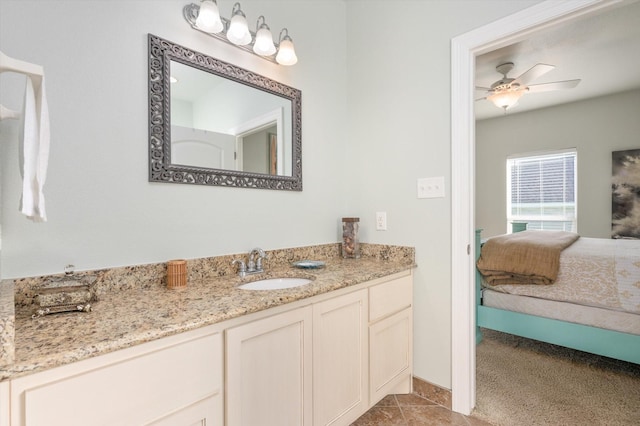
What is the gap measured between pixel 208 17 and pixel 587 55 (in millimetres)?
3409

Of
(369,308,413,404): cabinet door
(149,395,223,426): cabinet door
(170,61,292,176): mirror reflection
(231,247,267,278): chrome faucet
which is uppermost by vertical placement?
(170,61,292,176): mirror reflection

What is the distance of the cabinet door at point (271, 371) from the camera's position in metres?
0.98

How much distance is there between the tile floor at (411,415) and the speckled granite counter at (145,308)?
748 millimetres

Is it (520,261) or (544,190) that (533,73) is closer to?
(520,261)

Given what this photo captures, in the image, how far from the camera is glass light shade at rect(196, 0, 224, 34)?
133cm

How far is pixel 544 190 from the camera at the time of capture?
465 cm

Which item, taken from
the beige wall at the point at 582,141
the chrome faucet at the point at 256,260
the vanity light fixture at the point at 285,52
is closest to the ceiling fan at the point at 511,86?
the beige wall at the point at 582,141

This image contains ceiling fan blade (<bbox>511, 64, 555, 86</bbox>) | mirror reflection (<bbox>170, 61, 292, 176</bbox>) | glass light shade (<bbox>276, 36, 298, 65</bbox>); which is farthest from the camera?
ceiling fan blade (<bbox>511, 64, 555, 86</bbox>)

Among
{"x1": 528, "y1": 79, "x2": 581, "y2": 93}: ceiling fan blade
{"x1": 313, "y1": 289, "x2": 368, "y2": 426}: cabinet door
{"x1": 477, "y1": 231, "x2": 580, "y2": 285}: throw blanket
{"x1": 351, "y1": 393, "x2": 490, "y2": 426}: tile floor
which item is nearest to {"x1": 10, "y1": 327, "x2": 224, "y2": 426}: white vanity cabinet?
{"x1": 313, "y1": 289, "x2": 368, "y2": 426}: cabinet door

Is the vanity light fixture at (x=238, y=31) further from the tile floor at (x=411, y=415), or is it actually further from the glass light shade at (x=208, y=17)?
the tile floor at (x=411, y=415)

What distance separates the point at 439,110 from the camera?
5.67ft

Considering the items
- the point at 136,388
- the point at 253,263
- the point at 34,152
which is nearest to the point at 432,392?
the point at 253,263

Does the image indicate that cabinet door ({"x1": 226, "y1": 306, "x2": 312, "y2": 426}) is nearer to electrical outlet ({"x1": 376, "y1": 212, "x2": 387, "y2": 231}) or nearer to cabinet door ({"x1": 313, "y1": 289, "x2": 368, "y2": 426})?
cabinet door ({"x1": 313, "y1": 289, "x2": 368, "y2": 426})

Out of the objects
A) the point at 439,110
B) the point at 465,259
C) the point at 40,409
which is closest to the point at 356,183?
the point at 439,110
